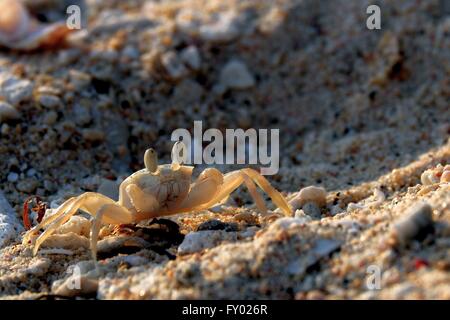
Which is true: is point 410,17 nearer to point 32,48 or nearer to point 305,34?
point 305,34

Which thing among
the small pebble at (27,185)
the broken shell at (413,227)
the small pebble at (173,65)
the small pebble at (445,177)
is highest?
the small pebble at (173,65)

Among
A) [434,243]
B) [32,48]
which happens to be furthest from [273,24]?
[434,243]

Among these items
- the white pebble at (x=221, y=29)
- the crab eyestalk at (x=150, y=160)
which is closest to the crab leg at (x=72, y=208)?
the crab eyestalk at (x=150, y=160)

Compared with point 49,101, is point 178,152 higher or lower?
lower

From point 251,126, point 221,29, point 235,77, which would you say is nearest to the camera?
point 251,126

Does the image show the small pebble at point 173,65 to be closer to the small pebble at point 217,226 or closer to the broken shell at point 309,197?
the broken shell at point 309,197

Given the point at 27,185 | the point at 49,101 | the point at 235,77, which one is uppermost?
the point at 235,77

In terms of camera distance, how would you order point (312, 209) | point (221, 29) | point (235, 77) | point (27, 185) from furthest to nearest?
point (221, 29) < point (235, 77) < point (27, 185) < point (312, 209)

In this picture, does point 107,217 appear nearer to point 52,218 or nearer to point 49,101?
point 52,218

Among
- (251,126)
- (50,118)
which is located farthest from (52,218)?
(251,126)
